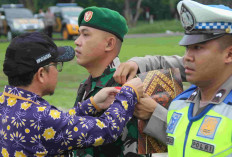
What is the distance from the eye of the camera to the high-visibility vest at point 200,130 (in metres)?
1.99

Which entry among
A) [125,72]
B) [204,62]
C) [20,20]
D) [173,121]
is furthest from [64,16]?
[204,62]

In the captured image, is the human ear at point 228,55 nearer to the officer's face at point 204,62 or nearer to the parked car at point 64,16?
the officer's face at point 204,62

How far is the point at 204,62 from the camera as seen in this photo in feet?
7.03

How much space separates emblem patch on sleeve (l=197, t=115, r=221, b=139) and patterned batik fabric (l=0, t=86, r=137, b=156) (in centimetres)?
52

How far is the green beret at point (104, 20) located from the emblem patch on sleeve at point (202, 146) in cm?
111

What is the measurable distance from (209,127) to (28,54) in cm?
111

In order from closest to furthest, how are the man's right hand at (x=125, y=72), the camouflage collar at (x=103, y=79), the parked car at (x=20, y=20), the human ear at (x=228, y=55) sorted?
the human ear at (x=228, y=55) < the man's right hand at (x=125, y=72) < the camouflage collar at (x=103, y=79) < the parked car at (x=20, y=20)

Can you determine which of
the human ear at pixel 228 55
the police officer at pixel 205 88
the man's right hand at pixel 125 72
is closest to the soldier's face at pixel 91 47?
the man's right hand at pixel 125 72

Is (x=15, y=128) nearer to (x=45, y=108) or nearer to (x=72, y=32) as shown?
(x=45, y=108)

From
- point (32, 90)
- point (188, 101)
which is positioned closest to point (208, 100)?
point (188, 101)

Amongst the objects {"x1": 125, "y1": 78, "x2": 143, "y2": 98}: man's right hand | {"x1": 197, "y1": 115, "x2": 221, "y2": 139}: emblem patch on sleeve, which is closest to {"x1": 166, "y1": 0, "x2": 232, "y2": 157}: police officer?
{"x1": 197, "y1": 115, "x2": 221, "y2": 139}: emblem patch on sleeve

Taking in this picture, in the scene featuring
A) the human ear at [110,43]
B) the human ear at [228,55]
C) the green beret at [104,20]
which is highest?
the human ear at [228,55]

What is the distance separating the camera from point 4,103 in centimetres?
246

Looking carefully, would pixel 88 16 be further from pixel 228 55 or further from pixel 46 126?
pixel 228 55
